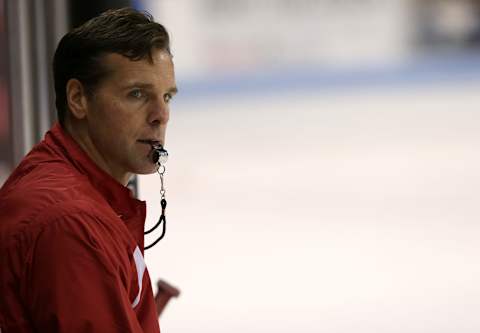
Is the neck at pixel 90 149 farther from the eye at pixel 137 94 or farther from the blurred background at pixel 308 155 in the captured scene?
the blurred background at pixel 308 155

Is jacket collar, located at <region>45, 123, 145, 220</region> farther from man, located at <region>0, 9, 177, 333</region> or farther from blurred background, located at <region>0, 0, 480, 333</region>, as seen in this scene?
blurred background, located at <region>0, 0, 480, 333</region>

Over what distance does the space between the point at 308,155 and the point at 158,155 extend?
3.85 m

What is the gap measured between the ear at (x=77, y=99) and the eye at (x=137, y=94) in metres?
0.05

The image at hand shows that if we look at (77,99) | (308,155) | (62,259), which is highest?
(77,99)

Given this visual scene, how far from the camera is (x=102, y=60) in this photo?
0.85 m

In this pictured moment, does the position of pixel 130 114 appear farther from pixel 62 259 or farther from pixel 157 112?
pixel 62 259

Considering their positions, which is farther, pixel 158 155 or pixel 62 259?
pixel 158 155

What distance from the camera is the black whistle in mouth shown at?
0.88 metres

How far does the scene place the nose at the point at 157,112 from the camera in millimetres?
887

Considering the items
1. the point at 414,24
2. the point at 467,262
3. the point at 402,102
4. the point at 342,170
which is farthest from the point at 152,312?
the point at 414,24

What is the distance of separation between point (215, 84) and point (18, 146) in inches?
161

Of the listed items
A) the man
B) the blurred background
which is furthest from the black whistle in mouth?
the blurred background

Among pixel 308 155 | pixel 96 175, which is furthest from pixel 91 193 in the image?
pixel 308 155

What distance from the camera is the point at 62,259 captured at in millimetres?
711
